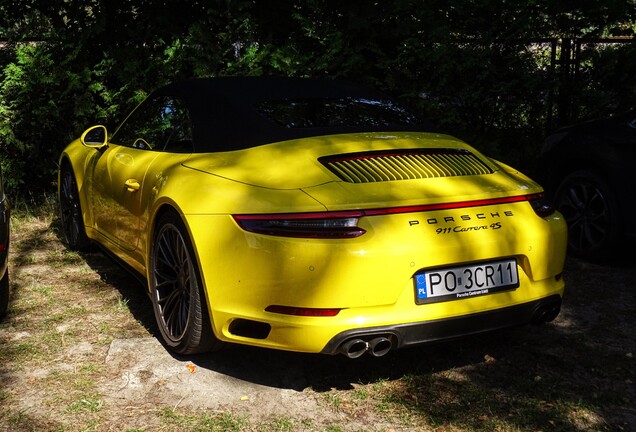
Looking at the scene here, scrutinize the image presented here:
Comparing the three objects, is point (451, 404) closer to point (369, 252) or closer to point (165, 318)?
point (369, 252)

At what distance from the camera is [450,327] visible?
3.27m

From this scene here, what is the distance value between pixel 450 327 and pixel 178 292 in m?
1.43

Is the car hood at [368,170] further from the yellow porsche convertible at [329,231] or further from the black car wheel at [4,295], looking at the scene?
the black car wheel at [4,295]

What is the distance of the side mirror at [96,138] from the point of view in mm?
4996

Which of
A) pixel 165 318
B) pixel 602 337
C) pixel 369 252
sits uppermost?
pixel 369 252

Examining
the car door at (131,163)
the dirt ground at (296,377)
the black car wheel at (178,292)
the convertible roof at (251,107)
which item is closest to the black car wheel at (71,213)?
the car door at (131,163)

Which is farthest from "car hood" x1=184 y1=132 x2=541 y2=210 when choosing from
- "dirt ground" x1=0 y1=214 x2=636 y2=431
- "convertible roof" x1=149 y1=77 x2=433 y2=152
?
"dirt ground" x1=0 y1=214 x2=636 y2=431

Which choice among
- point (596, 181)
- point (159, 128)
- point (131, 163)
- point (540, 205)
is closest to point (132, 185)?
point (131, 163)

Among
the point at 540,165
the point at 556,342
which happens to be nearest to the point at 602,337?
the point at 556,342

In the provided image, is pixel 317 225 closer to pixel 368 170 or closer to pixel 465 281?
pixel 368 170

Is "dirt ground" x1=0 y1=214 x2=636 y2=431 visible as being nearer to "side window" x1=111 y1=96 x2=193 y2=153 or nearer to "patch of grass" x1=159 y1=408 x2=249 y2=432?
"patch of grass" x1=159 y1=408 x2=249 y2=432

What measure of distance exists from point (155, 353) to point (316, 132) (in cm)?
147

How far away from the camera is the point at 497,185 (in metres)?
3.57

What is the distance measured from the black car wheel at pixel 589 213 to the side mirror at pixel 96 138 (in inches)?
142
